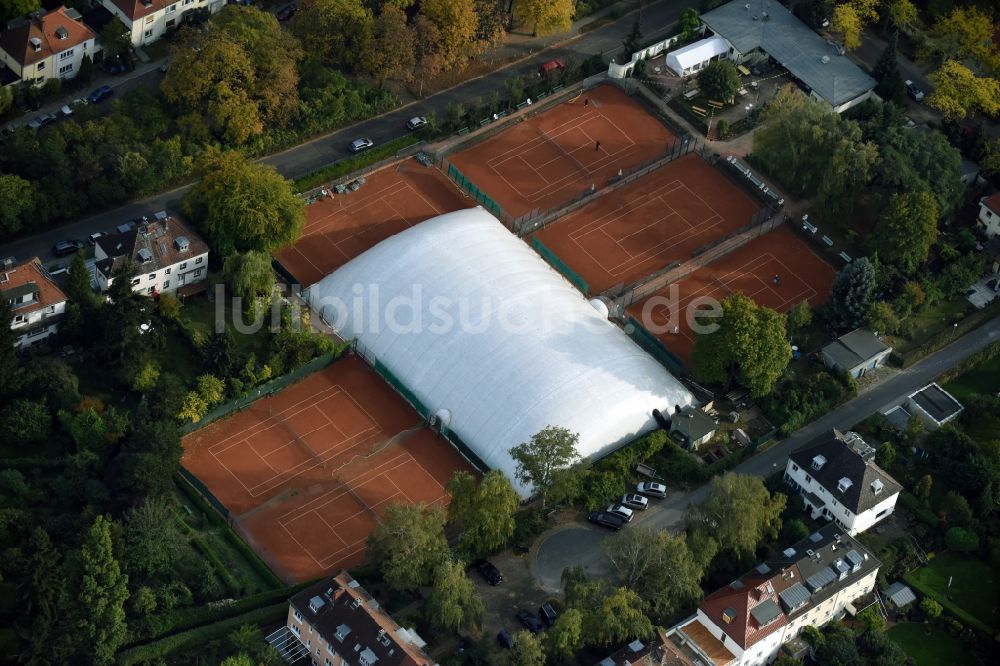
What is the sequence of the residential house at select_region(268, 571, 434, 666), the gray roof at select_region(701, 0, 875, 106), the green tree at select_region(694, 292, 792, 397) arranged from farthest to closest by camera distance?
the gray roof at select_region(701, 0, 875, 106) → the green tree at select_region(694, 292, 792, 397) → the residential house at select_region(268, 571, 434, 666)

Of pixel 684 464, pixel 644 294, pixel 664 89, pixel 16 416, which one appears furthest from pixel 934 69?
pixel 16 416

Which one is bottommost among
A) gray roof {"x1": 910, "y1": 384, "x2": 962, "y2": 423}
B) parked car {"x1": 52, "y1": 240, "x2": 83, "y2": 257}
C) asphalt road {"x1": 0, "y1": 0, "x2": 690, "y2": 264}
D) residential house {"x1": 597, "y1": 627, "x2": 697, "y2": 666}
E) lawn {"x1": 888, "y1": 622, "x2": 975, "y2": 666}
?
lawn {"x1": 888, "y1": 622, "x2": 975, "y2": 666}

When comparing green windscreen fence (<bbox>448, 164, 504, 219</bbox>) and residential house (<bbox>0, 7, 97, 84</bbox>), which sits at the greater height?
residential house (<bbox>0, 7, 97, 84</bbox>)

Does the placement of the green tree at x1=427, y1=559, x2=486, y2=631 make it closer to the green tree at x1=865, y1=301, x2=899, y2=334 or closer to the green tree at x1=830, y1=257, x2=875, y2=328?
the green tree at x1=830, y1=257, x2=875, y2=328

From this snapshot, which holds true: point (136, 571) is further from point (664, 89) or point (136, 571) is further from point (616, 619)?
point (664, 89)

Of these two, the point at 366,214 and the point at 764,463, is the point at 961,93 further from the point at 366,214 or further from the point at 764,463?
the point at 366,214

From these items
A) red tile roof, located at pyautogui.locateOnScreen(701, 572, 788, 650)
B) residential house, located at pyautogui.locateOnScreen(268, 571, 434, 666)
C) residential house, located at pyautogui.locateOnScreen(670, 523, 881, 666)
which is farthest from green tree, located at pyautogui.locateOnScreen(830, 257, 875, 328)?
residential house, located at pyautogui.locateOnScreen(268, 571, 434, 666)
